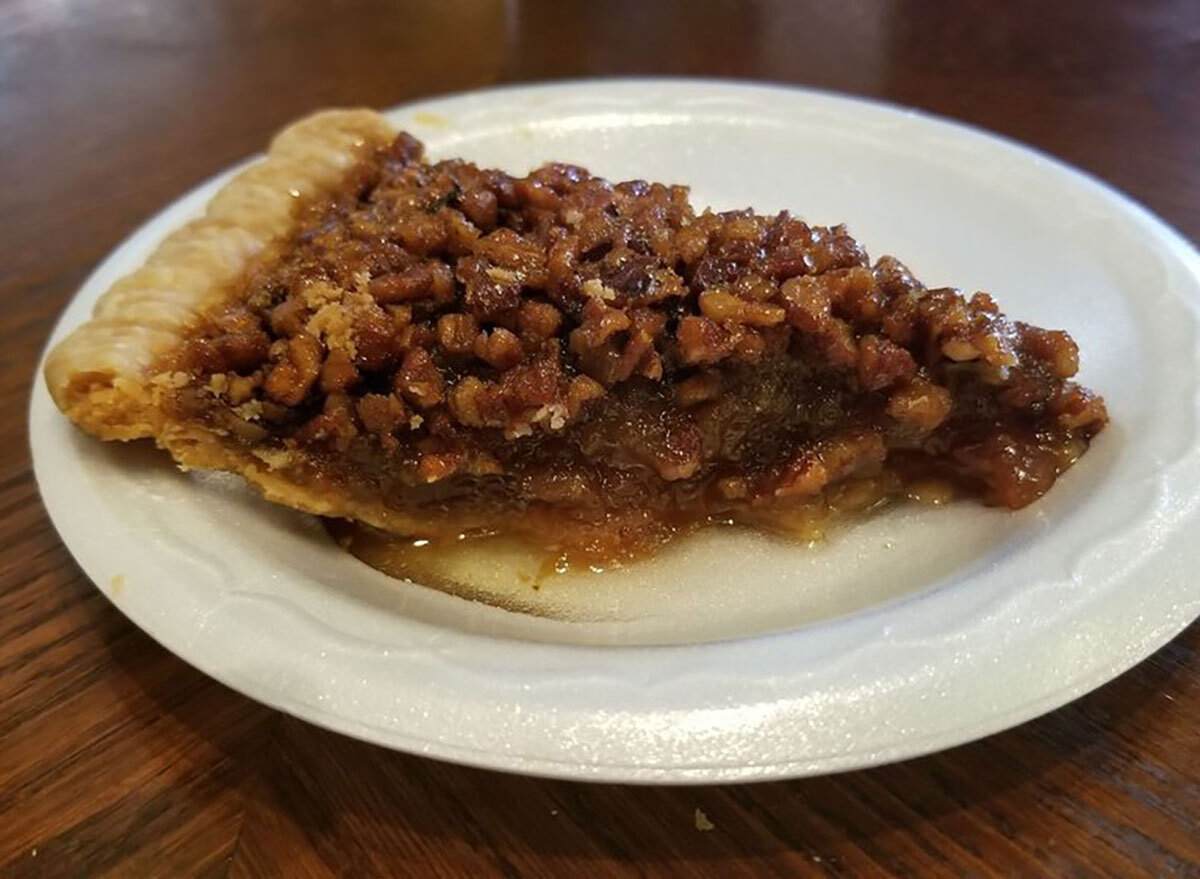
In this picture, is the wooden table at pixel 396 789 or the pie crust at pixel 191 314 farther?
the pie crust at pixel 191 314

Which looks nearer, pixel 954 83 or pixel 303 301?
pixel 303 301

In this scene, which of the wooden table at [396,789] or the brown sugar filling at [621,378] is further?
the brown sugar filling at [621,378]

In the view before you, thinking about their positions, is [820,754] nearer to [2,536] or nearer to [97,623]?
[97,623]

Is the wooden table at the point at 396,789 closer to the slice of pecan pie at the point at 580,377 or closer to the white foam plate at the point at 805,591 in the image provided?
the white foam plate at the point at 805,591

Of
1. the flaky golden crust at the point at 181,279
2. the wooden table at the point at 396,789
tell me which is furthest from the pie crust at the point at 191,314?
the wooden table at the point at 396,789

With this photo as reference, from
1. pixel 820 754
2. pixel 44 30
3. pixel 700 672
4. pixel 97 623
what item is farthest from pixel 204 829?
pixel 44 30

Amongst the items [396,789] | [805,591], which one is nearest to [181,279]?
[396,789]

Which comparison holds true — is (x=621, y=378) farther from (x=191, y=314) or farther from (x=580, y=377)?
(x=191, y=314)
